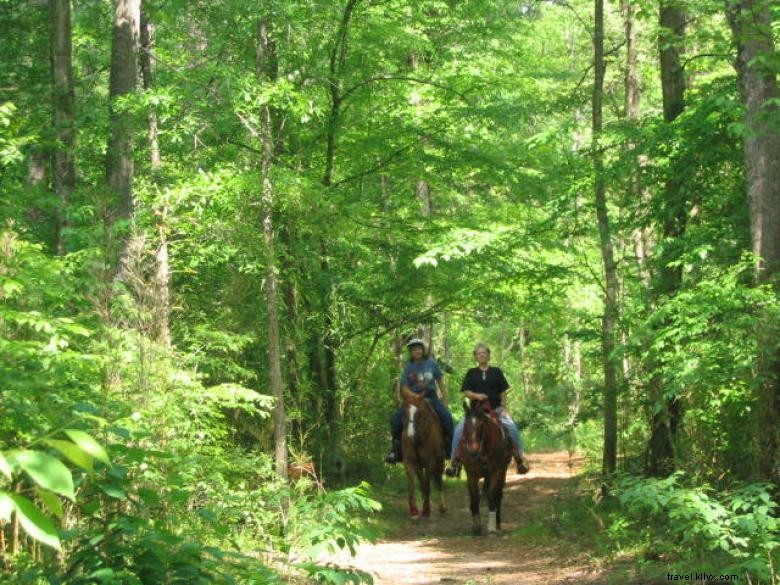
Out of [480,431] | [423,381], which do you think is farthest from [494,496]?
[423,381]

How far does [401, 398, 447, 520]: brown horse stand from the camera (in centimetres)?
1316

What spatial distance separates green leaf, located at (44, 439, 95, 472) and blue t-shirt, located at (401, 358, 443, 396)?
1177 centimetres

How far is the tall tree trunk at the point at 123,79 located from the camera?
11.8 meters

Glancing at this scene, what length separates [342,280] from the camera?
13.9 meters

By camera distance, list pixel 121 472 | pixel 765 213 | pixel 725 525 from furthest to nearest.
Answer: pixel 765 213, pixel 725 525, pixel 121 472

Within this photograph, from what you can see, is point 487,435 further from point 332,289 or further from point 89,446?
point 89,446

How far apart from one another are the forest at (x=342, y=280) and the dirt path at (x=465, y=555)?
0.10 m

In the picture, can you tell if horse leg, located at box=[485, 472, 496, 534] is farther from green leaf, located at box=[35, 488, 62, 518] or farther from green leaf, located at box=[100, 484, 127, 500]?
green leaf, located at box=[35, 488, 62, 518]

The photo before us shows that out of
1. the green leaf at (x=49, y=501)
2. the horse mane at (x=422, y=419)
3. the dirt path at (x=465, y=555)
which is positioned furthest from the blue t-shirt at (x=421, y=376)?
the green leaf at (x=49, y=501)

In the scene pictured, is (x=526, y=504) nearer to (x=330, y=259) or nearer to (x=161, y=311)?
(x=330, y=259)

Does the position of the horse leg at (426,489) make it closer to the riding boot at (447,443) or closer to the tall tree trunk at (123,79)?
the riding boot at (447,443)

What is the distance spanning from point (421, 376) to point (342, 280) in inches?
76.9

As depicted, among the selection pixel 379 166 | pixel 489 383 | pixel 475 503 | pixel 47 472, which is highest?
pixel 379 166

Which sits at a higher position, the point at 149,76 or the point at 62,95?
the point at 149,76
